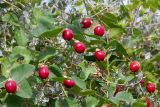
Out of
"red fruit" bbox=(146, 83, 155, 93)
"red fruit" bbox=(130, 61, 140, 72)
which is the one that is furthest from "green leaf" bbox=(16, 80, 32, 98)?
"red fruit" bbox=(146, 83, 155, 93)

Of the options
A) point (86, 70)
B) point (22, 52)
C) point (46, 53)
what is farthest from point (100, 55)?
point (22, 52)

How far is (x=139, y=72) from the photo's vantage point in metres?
2.53

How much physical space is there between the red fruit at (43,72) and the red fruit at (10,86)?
5.8 inches

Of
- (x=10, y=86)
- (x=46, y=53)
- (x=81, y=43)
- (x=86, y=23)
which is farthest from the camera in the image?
(x=86, y=23)

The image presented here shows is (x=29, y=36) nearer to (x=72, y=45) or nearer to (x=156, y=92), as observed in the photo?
(x=72, y=45)

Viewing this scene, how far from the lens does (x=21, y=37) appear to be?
222cm

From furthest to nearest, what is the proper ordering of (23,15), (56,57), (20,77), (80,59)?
(23,15) → (80,59) → (56,57) → (20,77)

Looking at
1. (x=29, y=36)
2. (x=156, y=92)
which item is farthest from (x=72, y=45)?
(x=156, y=92)

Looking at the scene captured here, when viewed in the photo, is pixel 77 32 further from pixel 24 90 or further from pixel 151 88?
pixel 151 88

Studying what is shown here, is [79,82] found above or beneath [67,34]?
beneath

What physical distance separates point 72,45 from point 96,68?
0.27 metres

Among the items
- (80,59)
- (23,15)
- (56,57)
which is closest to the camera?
(56,57)

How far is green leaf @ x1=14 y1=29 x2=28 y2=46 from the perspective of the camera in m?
2.20

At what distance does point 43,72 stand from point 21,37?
0.29 metres
